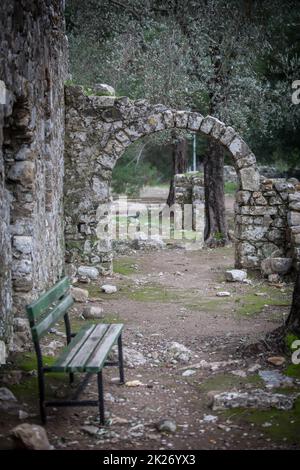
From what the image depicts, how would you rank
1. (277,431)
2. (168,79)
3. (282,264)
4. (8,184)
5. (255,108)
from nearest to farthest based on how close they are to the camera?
(277,431) → (8,184) → (282,264) → (168,79) → (255,108)

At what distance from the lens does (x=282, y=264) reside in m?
10.2

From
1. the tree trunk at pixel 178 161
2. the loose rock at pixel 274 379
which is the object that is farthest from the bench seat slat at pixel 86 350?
the tree trunk at pixel 178 161

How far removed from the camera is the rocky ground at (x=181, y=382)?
14.1ft

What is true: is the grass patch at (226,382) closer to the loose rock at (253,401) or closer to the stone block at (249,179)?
the loose rock at (253,401)

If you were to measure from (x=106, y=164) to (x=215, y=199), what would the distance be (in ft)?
13.2

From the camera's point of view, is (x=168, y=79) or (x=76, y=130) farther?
(x=168, y=79)

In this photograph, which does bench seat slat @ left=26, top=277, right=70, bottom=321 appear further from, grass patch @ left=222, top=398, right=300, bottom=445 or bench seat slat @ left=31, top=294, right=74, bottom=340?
grass patch @ left=222, top=398, right=300, bottom=445

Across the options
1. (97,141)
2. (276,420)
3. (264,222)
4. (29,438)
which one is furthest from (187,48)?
(29,438)

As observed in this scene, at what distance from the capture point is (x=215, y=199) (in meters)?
13.9

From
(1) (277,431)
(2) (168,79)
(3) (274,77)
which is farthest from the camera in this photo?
(3) (274,77)

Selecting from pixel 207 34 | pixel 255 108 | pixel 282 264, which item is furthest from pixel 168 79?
pixel 282 264
